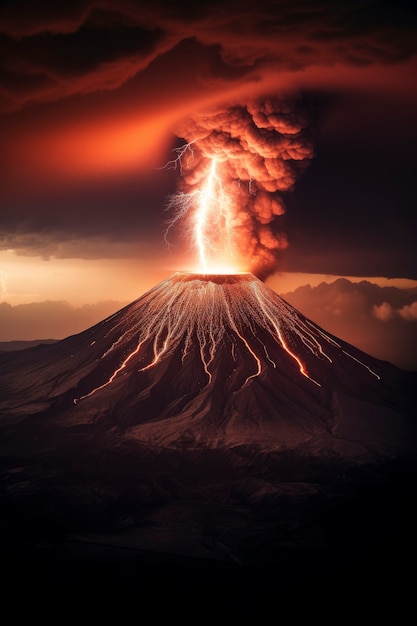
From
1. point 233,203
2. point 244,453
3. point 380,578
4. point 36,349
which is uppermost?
point 233,203

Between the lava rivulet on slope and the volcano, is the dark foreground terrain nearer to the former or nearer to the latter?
the volcano

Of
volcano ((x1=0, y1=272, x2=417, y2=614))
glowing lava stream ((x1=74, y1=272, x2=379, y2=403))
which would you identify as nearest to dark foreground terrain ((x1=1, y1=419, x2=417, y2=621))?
volcano ((x1=0, y1=272, x2=417, y2=614))

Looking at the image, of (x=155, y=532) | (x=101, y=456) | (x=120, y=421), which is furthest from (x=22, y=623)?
(x=120, y=421)

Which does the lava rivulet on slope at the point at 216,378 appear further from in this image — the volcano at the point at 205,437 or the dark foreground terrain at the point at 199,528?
the dark foreground terrain at the point at 199,528

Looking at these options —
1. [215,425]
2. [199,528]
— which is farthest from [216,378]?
[199,528]

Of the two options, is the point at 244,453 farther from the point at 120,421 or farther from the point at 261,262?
the point at 261,262

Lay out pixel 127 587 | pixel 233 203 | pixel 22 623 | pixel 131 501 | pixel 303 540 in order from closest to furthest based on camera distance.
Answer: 1. pixel 22 623
2. pixel 127 587
3. pixel 303 540
4. pixel 131 501
5. pixel 233 203

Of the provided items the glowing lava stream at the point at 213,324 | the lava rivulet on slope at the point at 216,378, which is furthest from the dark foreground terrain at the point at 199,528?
the glowing lava stream at the point at 213,324
